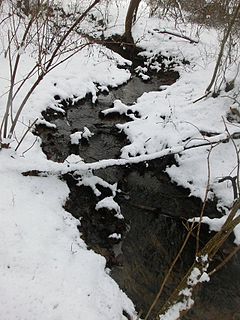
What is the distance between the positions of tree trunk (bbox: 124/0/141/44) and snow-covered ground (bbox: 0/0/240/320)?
1.70ft

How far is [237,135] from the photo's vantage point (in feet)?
25.3

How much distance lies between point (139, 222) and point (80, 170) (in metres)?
1.46

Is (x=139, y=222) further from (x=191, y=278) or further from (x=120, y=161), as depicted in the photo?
(x=191, y=278)

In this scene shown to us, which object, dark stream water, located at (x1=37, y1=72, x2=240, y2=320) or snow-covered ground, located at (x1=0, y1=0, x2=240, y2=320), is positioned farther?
dark stream water, located at (x1=37, y1=72, x2=240, y2=320)

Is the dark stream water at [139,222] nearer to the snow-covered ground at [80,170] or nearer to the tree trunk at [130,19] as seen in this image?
the snow-covered ground at [80,170]

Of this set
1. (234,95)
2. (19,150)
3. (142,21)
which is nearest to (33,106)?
(19,150)

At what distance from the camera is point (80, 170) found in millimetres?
6543

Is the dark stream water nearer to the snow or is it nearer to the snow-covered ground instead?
the snow

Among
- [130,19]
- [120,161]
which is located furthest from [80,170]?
[130,19]

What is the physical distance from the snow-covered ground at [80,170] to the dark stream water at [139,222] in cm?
28

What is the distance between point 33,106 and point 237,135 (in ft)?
15.6

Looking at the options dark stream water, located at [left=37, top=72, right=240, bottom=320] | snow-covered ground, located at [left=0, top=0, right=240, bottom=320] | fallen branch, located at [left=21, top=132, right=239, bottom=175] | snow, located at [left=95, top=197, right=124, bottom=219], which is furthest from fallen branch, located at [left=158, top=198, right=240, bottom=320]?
snow, located at [left=95, top=197, right=124, bottom=219]

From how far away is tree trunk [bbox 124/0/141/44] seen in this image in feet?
40.7

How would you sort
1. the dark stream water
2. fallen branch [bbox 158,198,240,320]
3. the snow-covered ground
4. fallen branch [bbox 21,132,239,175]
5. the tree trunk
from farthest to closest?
the tree trunk → fallen branch [bbox 21,132,239,175] → the dark stream water → the snow-covered ground → fallen branch [bbox 158,198,240,320]
